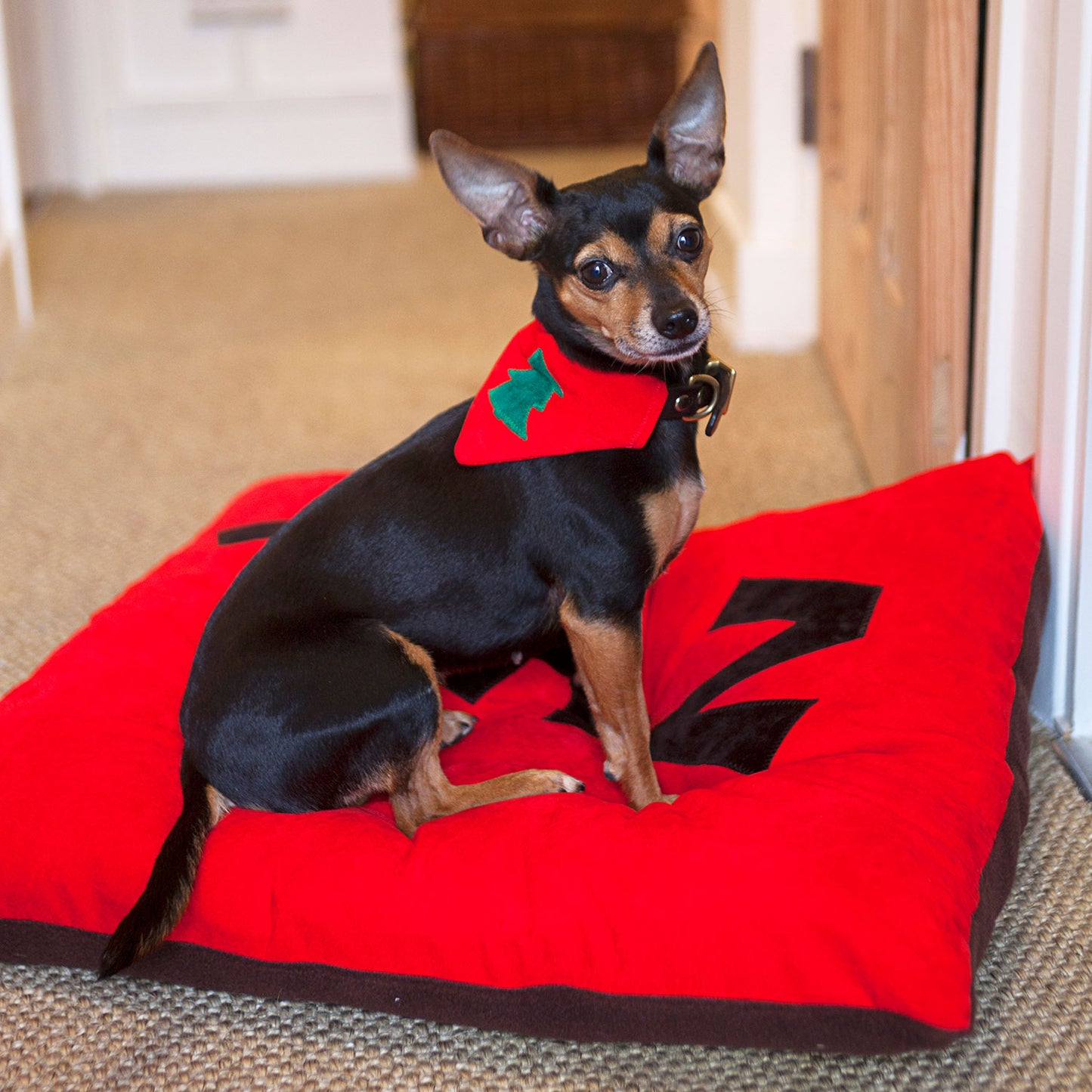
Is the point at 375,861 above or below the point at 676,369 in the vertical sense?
below

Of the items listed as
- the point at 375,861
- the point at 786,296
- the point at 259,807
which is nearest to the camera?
the point at 375,861

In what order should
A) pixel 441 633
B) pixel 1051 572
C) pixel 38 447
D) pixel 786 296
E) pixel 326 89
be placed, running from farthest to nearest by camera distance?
pixel 326 89 < pixel 786 296 < pixel 38 447 < pixel 1051 572 < pixel 441 633

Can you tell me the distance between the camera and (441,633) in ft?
5.57

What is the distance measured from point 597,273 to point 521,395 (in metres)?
0.18

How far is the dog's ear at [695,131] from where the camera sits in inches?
67.1

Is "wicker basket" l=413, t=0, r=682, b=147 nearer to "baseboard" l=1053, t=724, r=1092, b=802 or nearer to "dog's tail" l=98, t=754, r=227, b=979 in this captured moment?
"baseboard" l=1053, t=724, r=1092, b=802

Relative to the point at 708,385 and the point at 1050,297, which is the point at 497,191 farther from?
the point at 1050,297

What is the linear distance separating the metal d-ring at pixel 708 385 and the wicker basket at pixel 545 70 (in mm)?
4850


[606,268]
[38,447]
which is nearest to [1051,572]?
[606,268]

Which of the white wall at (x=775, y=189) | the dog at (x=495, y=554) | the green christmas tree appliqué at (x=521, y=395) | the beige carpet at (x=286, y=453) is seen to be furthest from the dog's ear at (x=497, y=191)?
the white wall at (x=775, y=189)

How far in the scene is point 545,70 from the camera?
20.6 feet

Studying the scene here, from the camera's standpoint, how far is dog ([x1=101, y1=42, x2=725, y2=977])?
5.11ft

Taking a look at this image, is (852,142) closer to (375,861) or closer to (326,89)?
(375,861)

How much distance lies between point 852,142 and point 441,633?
75.8 inches
